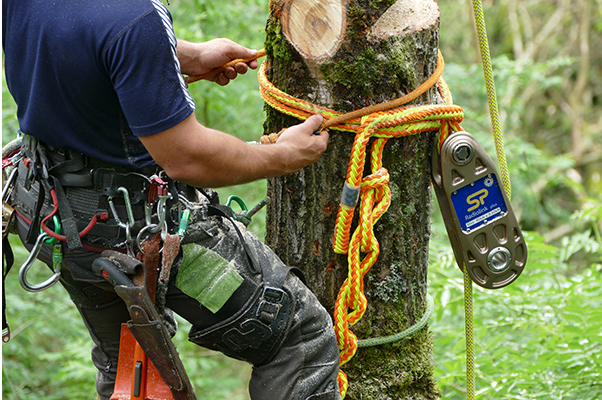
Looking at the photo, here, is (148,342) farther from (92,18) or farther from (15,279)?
(15,279)

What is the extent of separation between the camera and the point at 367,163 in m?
1.87

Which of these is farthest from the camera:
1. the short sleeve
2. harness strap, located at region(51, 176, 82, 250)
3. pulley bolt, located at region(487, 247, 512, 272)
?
pulley bolt, located at region(487, 247, 512, 272)

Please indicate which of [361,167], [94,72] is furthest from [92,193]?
[361,167]

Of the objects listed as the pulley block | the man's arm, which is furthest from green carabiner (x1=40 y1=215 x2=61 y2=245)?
the pulley block

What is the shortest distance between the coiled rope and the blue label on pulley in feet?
0.72

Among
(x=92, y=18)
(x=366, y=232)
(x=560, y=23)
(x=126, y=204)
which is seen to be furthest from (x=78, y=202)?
(x=560, y=23)

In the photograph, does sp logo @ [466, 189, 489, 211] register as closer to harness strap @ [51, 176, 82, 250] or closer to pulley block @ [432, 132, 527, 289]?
pulley block @ [432, 132, 527, 289]

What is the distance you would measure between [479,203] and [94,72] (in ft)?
Result: 4.45

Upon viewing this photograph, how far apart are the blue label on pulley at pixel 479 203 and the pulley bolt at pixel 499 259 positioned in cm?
12

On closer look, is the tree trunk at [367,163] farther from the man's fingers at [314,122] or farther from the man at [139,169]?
the man at [139,169]

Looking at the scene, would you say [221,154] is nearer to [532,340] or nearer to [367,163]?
[367,163]

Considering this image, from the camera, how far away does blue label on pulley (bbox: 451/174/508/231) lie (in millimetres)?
1940

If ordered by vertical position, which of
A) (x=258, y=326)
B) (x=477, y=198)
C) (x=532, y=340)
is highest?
(x=477, y=198)

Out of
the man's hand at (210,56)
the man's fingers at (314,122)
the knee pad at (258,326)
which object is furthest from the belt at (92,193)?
the man's hand at (210,56)
